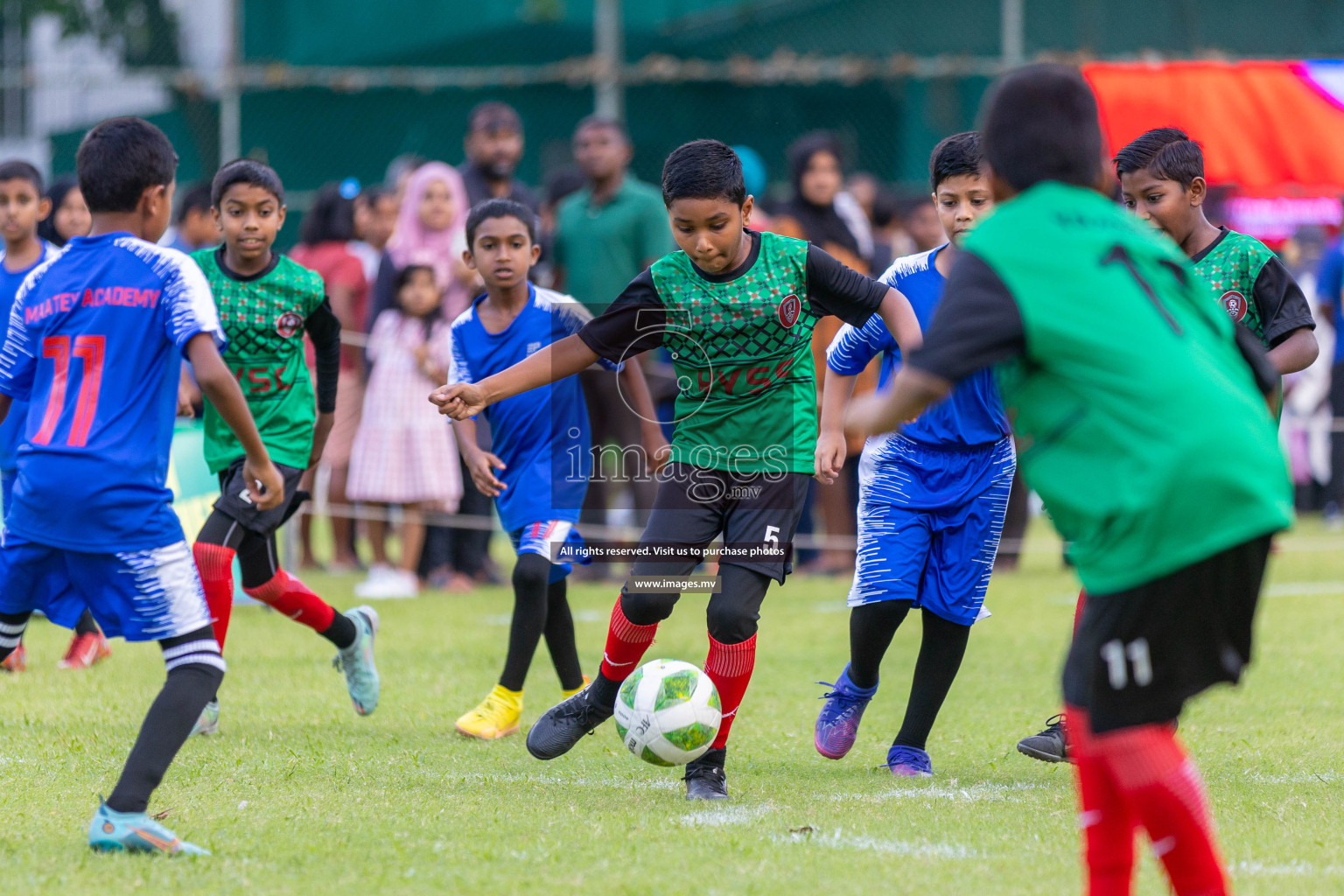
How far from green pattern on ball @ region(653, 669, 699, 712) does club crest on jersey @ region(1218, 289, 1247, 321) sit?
1961mm

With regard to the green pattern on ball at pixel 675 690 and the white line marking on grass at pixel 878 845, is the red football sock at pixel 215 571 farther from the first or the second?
the white line marking on grass at pixel 878 845

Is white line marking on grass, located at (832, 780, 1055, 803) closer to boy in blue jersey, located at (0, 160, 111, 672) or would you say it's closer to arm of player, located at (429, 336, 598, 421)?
arm of player, located at (429, 336, 598, 421)

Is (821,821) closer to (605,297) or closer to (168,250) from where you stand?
(168,250)

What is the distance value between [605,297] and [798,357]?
4664 millimetres

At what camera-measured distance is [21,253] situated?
21.8ft

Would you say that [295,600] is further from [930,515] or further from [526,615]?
[930,515]

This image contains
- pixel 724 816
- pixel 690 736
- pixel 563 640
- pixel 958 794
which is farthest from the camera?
pixel 563 640

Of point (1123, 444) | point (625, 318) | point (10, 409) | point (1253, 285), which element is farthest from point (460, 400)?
point (10, 409)

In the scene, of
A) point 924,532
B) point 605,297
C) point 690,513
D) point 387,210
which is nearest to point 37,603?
point 690,513

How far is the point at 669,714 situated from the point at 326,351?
226cm

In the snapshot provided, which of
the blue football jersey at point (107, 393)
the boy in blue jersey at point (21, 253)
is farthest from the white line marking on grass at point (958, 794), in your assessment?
the boy in blue jersey at point (21, 253)

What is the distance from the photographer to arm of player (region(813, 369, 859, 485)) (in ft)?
14.3

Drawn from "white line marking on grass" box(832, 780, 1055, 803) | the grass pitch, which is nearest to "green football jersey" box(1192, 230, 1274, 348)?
the grass pitch

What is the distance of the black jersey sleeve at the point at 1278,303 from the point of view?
446 centimetres
